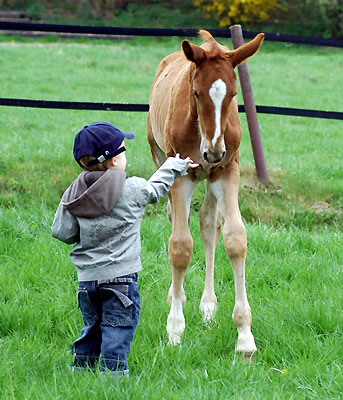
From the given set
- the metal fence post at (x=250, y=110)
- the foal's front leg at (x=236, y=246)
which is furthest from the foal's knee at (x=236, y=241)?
the metal fence post at (x=250, y=110)

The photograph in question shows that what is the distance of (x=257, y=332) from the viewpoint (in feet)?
12.1

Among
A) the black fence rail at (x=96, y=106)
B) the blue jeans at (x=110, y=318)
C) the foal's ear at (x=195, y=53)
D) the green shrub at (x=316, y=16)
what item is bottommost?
the blue jeans at (x=110, y=318)

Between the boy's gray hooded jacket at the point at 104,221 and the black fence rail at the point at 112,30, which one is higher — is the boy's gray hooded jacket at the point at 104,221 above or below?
below

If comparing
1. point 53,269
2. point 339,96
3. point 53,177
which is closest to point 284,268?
point 53,269

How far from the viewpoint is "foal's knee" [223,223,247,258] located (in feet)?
12.0

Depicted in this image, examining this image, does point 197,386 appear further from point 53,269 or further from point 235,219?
point 53,269

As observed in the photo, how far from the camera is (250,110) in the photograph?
6785 millimetres

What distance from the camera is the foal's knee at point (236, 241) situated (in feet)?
12.0

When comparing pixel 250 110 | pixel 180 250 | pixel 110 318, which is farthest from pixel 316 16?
pixel 110 318

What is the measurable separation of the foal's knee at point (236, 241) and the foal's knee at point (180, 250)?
29 cm

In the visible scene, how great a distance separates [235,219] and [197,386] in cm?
109

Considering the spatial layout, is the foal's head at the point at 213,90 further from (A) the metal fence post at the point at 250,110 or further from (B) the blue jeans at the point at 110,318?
(A) the metal fence post at the point at 250,110

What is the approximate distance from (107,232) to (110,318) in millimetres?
432

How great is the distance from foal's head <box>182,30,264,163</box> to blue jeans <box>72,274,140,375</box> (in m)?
0.83
